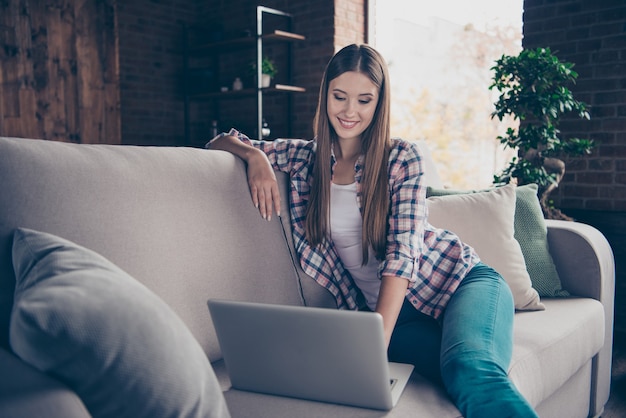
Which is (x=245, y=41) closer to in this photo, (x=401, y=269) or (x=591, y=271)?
(x=591, y=271)

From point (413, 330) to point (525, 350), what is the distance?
31 cm

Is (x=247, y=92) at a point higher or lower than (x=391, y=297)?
higher

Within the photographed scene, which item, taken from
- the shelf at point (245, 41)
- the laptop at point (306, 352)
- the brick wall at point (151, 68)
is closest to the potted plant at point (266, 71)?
the shelf at point (245, 41)

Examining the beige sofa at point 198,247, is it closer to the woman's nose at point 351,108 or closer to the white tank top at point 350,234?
the white tank top at point 350,234

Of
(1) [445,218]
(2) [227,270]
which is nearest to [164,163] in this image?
(2) [227,270]

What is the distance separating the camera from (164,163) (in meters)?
1.37

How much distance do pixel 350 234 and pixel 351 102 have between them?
36cm

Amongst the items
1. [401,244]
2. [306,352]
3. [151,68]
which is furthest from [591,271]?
[151,68]

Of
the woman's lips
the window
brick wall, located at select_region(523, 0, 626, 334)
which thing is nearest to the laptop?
the woman's lips

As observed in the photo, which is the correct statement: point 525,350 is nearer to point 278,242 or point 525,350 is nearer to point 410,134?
point 278,242

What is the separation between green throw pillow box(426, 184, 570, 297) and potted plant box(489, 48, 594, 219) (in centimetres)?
69

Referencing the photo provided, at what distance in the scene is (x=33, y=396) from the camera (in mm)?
593

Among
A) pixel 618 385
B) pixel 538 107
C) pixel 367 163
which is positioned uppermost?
pixel 538 107

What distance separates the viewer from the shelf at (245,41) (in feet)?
14.2
